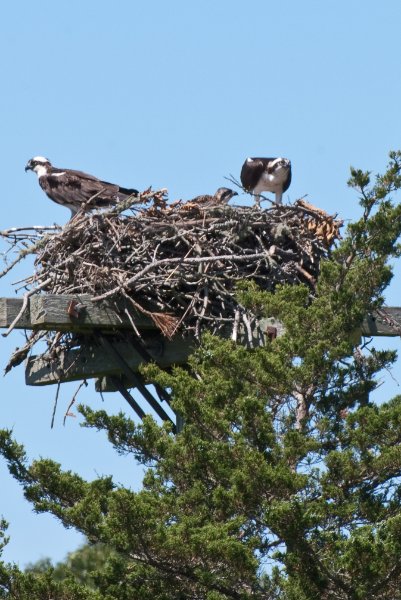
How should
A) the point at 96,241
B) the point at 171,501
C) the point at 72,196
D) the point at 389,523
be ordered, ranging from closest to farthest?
the point at 389,523, the point at 171,501, the point at 96,241, the point at 72,196

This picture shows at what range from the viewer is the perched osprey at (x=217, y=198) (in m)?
11.3

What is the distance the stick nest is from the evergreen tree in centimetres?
86

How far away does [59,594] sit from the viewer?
28.9 ft

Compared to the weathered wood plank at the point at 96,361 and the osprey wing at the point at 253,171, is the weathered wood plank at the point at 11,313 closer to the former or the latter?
the weathered wood plank at the point at 96,361

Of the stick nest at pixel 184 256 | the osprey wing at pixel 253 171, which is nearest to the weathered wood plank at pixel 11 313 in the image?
the stick nest at pixel 184 256

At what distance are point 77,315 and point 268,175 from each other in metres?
4.36

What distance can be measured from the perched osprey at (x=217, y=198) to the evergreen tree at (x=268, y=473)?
81.3 inches

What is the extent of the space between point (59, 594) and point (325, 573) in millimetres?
1647

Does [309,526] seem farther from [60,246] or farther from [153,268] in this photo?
[60,246]

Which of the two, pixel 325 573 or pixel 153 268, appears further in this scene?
pixel 153 268

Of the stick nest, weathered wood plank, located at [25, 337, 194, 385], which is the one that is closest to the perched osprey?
the stick nest

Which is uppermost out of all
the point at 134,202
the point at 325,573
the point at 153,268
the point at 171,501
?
the point at 134,202

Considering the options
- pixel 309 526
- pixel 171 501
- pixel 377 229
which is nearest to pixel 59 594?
pixel 171 501

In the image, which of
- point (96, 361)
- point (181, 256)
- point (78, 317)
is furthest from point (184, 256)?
point (78, 317)
